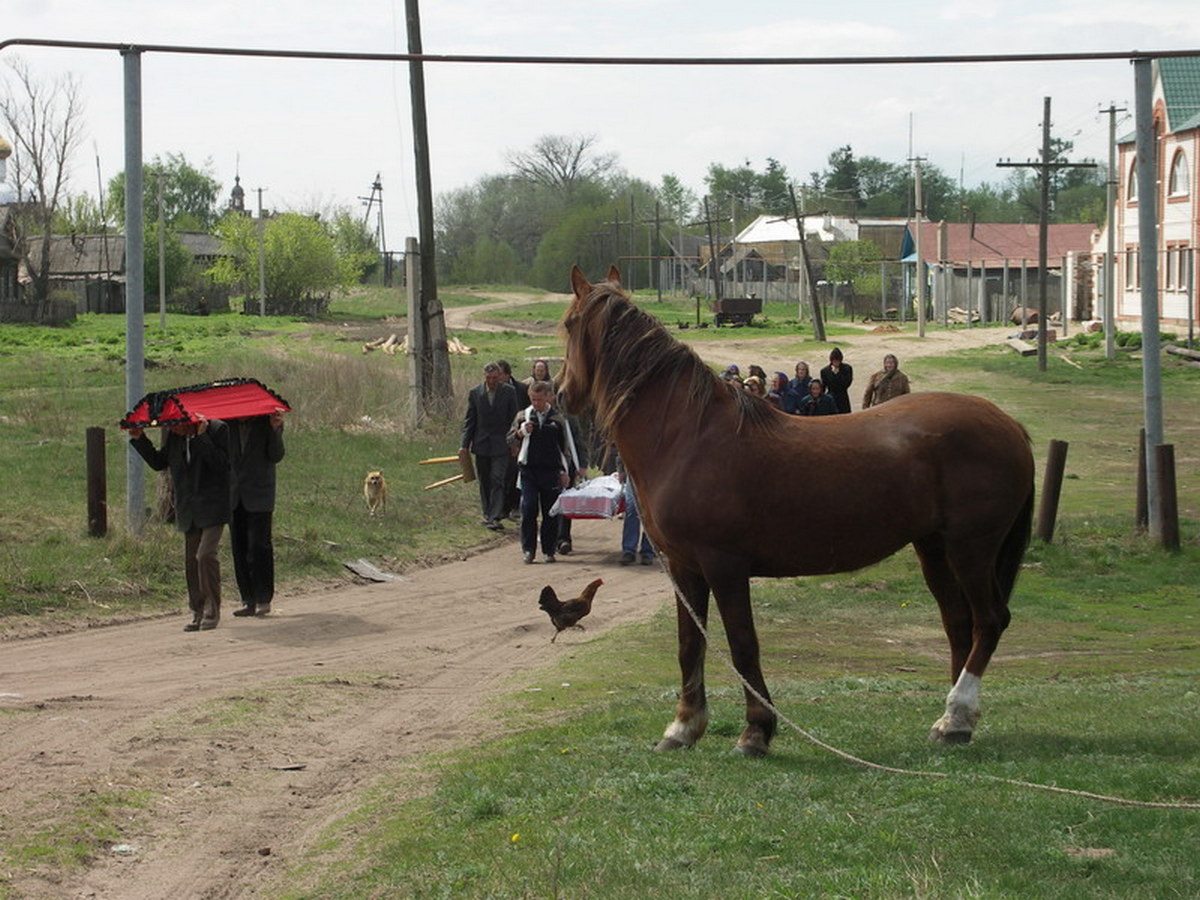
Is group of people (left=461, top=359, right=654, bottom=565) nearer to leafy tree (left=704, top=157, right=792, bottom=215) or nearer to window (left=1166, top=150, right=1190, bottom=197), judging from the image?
window (left=1166, top=150, right=1190, bottom=197)

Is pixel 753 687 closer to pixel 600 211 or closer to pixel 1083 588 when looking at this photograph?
pixel 1083 588

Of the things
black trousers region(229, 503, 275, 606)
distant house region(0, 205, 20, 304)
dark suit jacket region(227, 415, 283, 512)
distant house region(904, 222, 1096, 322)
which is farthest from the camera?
distant house region(0, 205, 20, 304)

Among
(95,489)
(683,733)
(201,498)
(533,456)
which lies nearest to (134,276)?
(95,489)

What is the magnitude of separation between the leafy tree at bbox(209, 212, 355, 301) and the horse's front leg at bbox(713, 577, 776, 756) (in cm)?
8063

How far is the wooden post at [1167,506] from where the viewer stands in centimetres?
1784

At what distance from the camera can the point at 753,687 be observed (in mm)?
8008

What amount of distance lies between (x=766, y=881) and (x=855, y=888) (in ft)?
1.20

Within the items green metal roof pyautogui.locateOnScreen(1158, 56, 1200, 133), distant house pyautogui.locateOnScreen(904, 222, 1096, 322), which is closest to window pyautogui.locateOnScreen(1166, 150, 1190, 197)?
green metal roof pyautogui.locateOnScreen(1158, 56, 1200, 133)

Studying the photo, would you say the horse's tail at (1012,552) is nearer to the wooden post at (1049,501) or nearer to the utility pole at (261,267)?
the wooden post at (1049,501)

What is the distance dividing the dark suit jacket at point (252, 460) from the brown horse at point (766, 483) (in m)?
6.19

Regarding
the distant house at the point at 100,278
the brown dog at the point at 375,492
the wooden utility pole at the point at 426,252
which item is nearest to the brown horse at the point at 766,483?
the brown dog at the point at 375,492

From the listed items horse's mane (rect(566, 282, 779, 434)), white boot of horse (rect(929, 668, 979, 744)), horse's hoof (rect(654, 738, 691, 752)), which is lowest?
horse's hoof (rect(654, 738, 691, 752))

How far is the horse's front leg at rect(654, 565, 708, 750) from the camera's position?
26.8ft

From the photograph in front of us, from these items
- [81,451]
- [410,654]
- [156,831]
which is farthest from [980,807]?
[81,451]
